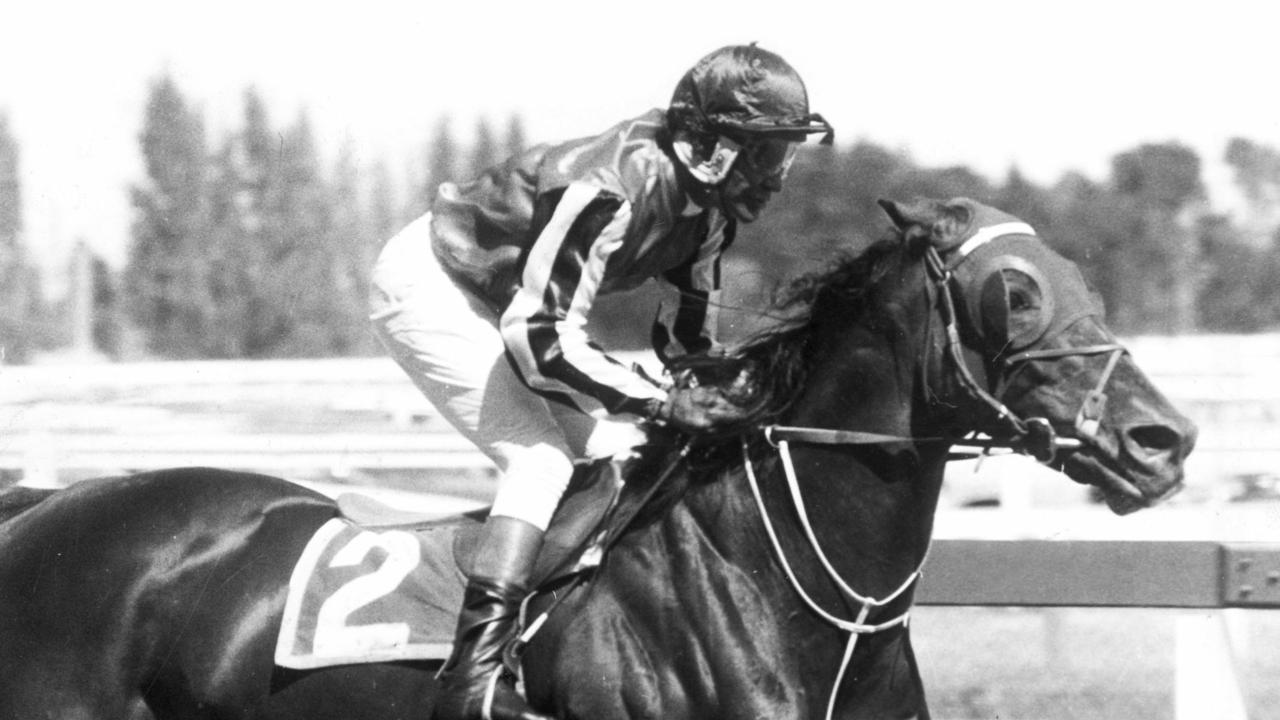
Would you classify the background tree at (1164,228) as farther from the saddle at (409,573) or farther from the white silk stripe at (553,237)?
the white silk stripe at (553,237)

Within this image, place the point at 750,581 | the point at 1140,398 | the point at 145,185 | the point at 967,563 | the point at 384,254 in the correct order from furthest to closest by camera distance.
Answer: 1. the point at 145,185
2. the point at 967,563
3. the point at 384,254
4. the point at 750,581
5. the point at 1140,398

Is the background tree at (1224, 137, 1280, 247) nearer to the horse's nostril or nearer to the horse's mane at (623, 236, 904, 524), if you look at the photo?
the horse's mane at (623, 236, 904, 524)

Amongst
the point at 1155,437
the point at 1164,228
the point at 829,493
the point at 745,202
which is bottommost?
Result: the point at 1164,228

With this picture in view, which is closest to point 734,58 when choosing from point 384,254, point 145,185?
point 384,254

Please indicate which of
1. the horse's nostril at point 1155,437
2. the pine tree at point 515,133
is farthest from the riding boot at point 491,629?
the pine tree at point 515,133

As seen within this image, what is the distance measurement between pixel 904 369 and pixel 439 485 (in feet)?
25.2

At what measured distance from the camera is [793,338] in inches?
137

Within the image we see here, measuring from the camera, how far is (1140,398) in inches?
122

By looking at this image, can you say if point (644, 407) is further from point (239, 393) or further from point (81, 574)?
point (239, 393)

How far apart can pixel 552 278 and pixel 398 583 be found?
2.55 ft

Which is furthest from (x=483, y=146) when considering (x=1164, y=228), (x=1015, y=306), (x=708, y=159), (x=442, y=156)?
(x=1015, y=306)

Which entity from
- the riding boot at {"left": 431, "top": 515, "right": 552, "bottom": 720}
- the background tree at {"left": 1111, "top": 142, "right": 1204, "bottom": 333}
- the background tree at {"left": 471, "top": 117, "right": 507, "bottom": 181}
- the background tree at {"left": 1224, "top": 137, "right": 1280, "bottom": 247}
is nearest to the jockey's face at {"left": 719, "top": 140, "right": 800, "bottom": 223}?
the riding boot at {"left": 431, "top": 515, "right": 552, "bottom": 720}

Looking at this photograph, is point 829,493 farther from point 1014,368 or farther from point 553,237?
point 553,237

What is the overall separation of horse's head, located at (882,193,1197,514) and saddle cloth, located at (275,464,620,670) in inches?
32.1
